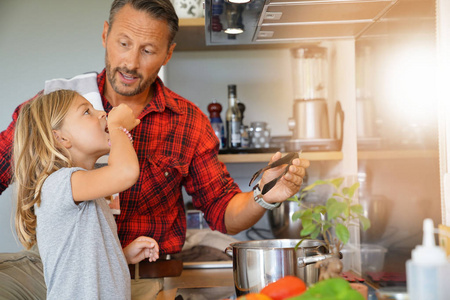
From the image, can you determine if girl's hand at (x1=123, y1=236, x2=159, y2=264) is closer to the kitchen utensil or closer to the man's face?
the man's face

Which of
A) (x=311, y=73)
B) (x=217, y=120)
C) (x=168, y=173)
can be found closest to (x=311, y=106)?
(x=311, y=73)

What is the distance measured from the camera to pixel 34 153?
1.18 m

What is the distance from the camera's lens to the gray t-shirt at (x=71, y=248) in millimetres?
1085

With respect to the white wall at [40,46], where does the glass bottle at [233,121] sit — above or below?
below

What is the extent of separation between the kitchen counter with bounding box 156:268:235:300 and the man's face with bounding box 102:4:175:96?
581 mm

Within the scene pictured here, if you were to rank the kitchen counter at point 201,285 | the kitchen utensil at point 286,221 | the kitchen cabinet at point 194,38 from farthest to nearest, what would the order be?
1. the kitchen utensil at point 286,221
2. the kitchen cabinet at point 194,38
3. the kitchen counter at point 201,285

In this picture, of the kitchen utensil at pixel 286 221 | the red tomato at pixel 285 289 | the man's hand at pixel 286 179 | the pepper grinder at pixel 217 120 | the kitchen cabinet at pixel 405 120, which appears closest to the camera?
the red tomato at pixel 285 289

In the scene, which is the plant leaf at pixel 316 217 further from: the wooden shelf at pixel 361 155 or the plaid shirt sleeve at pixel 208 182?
the plaid shirt sleeve at pixel 208 182

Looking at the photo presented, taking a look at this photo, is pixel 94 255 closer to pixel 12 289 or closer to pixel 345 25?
pixel 12 289

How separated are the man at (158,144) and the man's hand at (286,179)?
0.13 metres

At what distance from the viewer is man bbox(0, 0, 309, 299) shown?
1538mm

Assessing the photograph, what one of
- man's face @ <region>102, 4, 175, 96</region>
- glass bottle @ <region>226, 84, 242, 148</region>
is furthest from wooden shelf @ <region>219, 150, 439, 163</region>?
man's face @ <region>102, 4, 175, 96</region>

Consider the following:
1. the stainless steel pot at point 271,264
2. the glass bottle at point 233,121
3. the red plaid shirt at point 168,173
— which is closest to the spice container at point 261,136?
the glass bottle at point 233,121

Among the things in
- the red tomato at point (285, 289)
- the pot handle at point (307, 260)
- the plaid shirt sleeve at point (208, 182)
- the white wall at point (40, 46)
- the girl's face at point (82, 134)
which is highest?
the white wall at point (40, 46)
